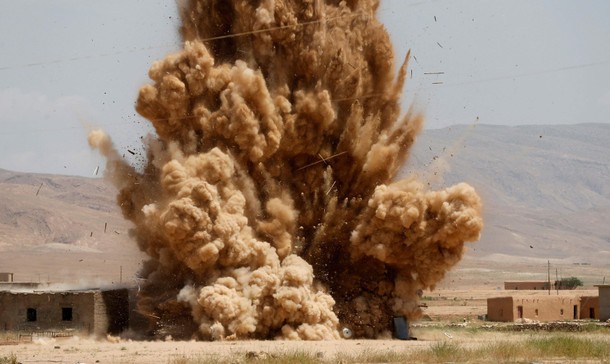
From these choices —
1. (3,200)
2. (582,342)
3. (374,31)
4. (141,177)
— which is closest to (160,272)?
(141,177)

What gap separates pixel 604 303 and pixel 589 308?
466cm

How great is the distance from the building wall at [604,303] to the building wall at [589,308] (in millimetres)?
4235

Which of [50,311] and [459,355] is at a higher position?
[50,311]

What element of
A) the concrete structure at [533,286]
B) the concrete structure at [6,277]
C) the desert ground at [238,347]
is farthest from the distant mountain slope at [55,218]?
the desert ground at [238,347]

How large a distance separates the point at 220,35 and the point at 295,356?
1600 centimetres

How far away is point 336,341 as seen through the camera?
36.3 meters

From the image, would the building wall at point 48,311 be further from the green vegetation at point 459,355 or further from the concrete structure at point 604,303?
the concrete structure at point 604,303

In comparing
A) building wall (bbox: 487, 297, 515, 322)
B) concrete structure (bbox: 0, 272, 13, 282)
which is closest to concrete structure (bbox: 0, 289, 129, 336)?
building wall (bbox: 487, 297, 515, 322)

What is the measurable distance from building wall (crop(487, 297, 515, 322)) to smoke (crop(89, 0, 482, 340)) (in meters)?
12.7

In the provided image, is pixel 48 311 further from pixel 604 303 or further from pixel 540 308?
pixel 604 303

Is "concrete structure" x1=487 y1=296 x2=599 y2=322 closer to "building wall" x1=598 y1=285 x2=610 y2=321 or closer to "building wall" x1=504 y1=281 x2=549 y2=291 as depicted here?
"building wall" x1=598 y1=285 x2=610 y2=321

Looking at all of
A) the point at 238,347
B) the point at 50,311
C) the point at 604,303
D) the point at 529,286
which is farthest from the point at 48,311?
the point at 529,286

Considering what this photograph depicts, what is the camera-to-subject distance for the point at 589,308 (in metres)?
53.6

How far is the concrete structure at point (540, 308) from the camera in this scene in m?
51.9
